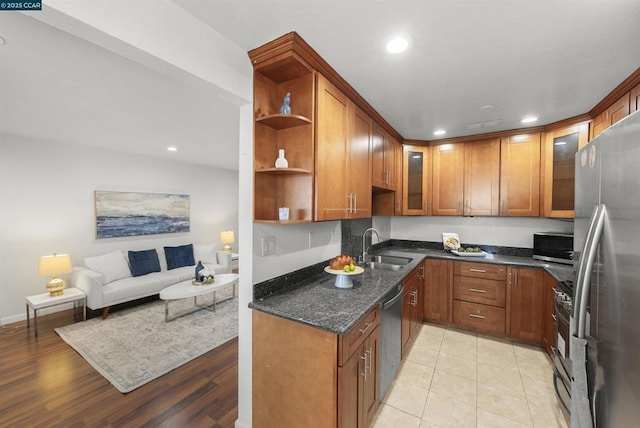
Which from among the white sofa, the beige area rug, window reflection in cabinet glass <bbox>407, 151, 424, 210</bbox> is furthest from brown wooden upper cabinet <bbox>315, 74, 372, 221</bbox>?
the white sofa

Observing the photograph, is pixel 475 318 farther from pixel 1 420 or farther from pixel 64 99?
pixel 64 99

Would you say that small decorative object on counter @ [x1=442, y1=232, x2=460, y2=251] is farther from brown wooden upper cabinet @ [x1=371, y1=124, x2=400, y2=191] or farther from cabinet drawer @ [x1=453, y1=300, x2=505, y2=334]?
brown wooden upper cabinet @ [x1=371, y1=124, x2=400, y2=191]

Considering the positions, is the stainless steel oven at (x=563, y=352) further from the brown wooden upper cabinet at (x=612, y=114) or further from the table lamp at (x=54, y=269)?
the table lamp at (x=54, y=269)

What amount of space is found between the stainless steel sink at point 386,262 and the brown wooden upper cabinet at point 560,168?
164cm

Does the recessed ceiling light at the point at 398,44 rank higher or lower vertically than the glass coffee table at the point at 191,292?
higher

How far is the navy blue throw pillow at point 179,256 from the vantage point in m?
4.82

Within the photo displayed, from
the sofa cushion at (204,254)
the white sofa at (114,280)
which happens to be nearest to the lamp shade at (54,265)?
the white sofa at (114,280)

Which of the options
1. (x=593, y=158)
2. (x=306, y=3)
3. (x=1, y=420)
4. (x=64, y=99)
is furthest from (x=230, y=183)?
(x=593, y=158)

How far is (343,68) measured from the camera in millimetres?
1743

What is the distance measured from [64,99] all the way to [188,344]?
272 cm

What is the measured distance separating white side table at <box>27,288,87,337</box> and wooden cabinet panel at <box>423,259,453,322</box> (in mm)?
4614

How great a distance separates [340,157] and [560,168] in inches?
101

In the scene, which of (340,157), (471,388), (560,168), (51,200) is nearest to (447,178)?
(560,168)

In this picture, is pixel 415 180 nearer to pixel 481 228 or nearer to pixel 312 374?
pixel 481 228
